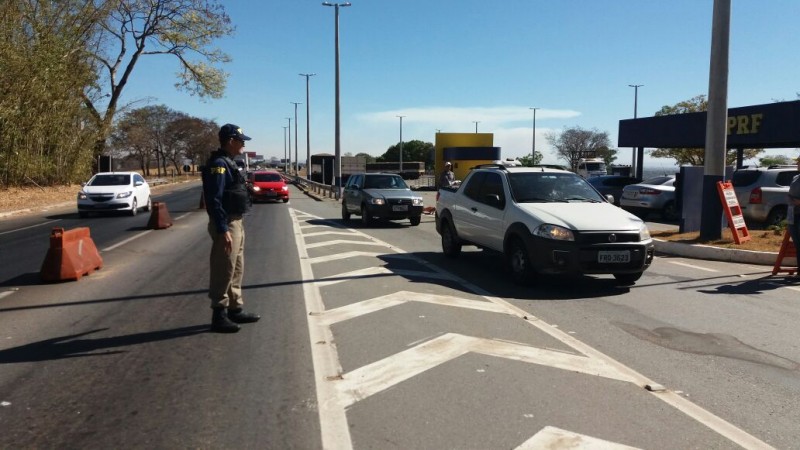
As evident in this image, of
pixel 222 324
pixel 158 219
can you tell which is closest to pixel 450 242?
pixel 222 324

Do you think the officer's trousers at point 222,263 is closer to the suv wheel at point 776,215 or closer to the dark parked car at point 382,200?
the dark parked car at point 382,200

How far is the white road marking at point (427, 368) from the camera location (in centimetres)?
394

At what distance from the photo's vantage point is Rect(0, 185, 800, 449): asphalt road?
12.8ft

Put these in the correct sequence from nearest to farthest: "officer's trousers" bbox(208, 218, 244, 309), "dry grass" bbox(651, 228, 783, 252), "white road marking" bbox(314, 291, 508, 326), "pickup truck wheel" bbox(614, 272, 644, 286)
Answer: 1. "officer's trousers" bbox(208, 218, 244, 309)
2. "white road marking" bbox(314, 291, 508, 326)
3. "pickup truck wheel" bbox(614, 272, 644, 286)
4. "dry grass" bbox(651, 228, 783, 252)

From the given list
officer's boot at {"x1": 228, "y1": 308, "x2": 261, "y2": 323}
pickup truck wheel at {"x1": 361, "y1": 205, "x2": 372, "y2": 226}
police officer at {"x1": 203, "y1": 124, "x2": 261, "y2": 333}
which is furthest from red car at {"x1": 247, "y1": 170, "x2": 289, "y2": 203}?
police officer at {"x1": 203, "y1": 124, "x2": 261, "y2": 333}

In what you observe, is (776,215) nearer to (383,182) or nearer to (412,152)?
(383,182)

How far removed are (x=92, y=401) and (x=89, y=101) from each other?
3893cm

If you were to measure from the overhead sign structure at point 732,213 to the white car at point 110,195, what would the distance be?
18.1 metres

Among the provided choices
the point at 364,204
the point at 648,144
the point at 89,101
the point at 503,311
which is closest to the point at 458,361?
the point at 503,311

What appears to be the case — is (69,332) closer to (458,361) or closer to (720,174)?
(458,361)

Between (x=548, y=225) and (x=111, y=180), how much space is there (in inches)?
746

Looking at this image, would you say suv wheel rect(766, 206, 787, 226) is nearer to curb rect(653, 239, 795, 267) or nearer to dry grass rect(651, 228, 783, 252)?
dry grass rect(651, 228, 783, 252)

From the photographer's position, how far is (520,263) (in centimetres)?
865

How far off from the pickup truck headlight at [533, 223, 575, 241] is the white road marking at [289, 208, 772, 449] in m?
1.55
